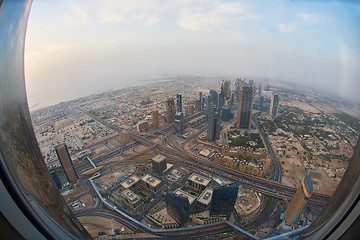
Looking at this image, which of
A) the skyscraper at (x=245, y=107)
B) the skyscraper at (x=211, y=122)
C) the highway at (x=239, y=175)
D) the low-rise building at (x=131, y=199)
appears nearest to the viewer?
the low-rise building at (x=131, y=199)

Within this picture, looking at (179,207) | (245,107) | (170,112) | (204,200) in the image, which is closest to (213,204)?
(204,200)

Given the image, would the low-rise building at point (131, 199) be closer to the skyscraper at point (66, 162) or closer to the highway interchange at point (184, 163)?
the highway interchange at point (184, 163)

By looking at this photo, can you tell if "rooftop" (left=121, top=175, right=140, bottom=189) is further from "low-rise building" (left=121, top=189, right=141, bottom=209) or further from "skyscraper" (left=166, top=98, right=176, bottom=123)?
"skyscraper" (left=166, top=98, right=176, bottom=123)

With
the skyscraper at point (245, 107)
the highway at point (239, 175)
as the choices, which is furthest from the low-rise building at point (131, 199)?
the skyscraper at point (245, 107)

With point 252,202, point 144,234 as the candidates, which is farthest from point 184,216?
point 252,202

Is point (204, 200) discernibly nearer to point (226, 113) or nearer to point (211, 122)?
point (211, 122)

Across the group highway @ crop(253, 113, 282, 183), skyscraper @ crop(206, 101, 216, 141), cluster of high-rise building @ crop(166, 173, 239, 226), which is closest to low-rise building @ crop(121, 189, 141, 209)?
cluster of high-rise building @ crop(166, 173, 239, 226)
